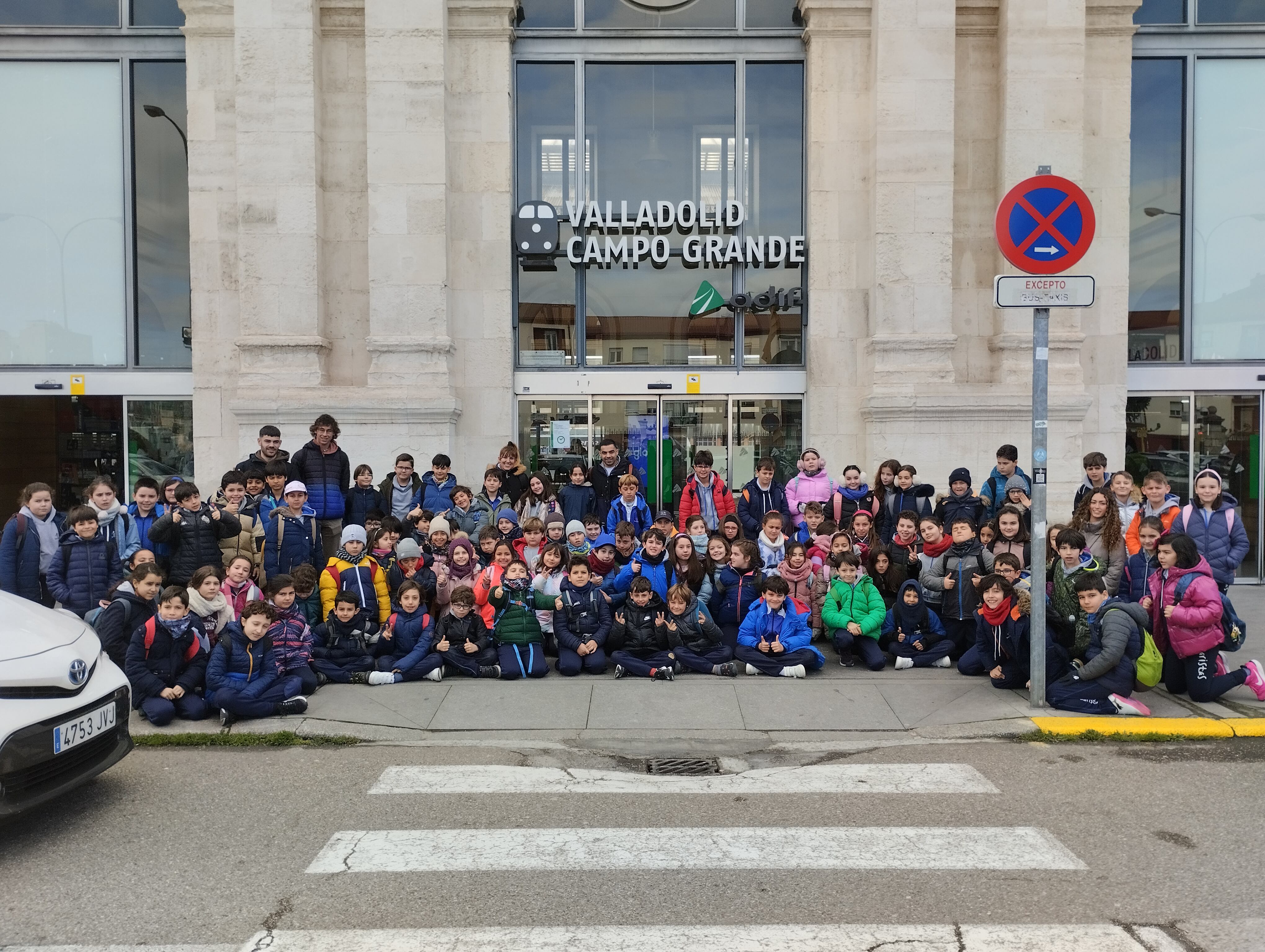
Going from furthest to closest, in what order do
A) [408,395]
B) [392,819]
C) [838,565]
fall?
[408,395], [838,565], [392,819]

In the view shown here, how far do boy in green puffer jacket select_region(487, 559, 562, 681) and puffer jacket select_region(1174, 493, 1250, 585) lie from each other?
591 centimetres

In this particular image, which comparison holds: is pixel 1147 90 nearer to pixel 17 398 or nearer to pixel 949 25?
pixel 949 25

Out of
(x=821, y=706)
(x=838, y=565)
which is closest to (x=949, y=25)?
(x=838, y=565)

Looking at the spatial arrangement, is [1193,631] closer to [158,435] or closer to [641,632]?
[641,632]

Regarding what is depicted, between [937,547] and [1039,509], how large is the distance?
6.40ft

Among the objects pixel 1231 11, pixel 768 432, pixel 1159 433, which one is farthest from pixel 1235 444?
pixel 768 432

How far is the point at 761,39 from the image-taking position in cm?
1373

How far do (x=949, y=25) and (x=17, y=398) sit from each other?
13.9m

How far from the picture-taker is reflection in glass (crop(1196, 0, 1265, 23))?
13.7m

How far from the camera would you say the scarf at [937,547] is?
9273mm

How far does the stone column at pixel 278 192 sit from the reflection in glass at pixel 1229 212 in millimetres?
12275

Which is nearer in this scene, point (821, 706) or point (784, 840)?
point (784, 840)

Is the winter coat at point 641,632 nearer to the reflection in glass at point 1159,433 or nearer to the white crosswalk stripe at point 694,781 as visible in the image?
the white crosswalk stripe at point 694,781

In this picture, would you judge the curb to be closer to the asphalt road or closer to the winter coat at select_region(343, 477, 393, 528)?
the asphalt road
